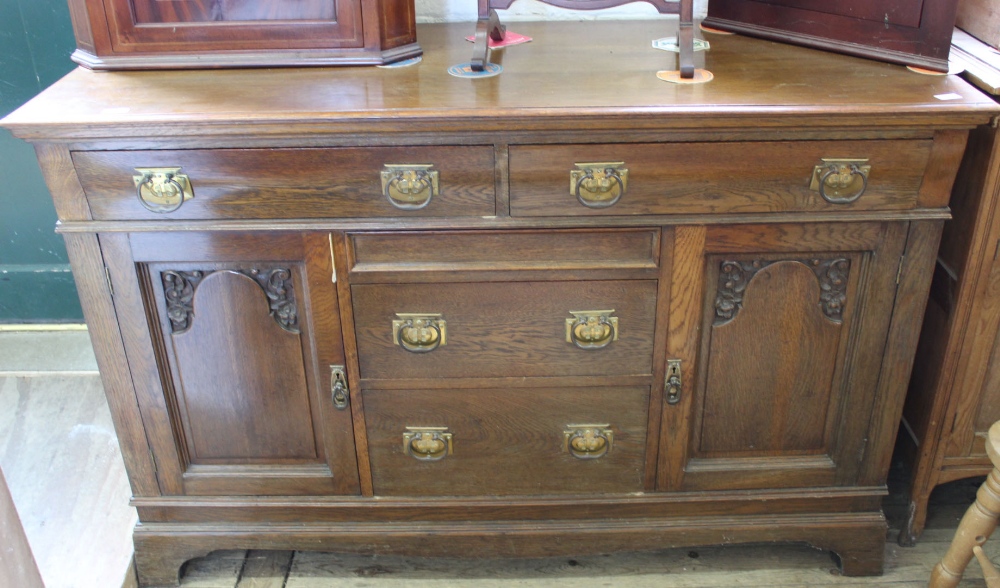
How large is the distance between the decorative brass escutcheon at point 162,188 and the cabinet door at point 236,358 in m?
0.06

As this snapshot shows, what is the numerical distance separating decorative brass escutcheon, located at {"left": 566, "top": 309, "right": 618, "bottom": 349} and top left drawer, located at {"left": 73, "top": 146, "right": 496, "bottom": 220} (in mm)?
276

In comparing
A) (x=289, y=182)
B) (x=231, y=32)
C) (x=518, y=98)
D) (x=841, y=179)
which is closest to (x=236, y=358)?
(x=289, y=182)

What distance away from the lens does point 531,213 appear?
1.54 metres

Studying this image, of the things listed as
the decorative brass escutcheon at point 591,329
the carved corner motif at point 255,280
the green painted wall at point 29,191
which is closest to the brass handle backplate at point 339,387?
the carved corner motif at point 255,280

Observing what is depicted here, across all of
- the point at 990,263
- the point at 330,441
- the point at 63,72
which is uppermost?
the point at 63,72

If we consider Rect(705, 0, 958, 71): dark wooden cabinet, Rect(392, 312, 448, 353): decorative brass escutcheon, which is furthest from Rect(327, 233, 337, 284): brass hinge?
Rect(705, 0, 958, 71): dark wooden cabinet

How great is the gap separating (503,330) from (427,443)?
0.30 meters

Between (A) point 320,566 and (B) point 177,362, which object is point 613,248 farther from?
(A) point 320,566

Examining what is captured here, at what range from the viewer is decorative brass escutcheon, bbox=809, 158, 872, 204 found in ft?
4.93

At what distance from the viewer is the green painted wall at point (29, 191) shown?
2.08 m

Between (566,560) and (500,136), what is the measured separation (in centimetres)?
102

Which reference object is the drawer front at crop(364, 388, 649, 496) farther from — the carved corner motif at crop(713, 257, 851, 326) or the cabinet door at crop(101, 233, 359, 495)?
the carved corner motif at crop(713, 257, 851, 326)

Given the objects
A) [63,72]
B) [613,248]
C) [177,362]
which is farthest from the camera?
[63,72]

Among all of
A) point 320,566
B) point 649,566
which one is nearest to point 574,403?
point 649,566
